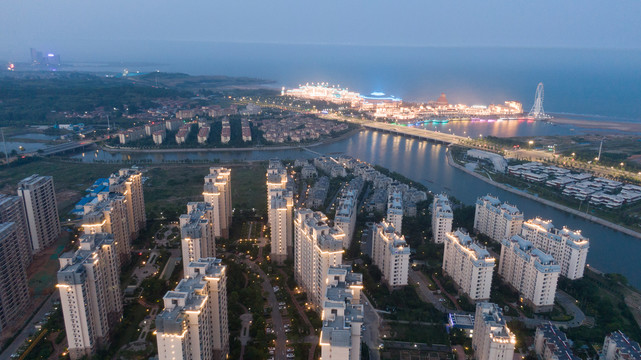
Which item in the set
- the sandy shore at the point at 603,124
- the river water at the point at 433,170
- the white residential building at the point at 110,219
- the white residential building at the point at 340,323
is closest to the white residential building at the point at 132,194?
the white residential building at the point at 110,219

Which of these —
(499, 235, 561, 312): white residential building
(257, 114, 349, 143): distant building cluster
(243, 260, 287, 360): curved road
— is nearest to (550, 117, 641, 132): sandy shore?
(257, 114, 349, 143): distant building cluster

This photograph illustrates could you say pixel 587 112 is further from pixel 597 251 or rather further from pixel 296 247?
pixel 296 247

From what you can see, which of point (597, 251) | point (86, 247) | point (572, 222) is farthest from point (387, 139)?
point (86, 247)

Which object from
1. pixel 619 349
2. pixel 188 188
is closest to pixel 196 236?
pixel 619 349

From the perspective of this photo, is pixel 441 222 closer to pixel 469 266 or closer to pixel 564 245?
pixel 469 266

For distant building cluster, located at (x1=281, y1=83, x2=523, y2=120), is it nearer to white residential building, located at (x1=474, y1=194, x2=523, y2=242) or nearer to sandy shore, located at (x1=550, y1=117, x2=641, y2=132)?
sandy shore, located at (x1=550, y1=117, x2=641, y2=132)
